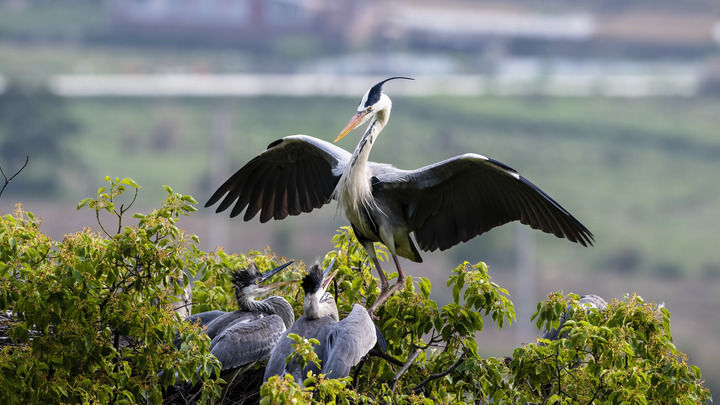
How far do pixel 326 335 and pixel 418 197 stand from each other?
4.78ft

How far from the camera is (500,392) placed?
5.61 m

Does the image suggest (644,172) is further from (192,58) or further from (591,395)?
(591,395)

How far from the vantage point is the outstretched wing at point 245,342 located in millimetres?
6211

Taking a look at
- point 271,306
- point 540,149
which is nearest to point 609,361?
point 271,306

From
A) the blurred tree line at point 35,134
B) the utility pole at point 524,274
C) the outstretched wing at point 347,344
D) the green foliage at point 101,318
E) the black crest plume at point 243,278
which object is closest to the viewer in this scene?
the green foliage at point 101,318

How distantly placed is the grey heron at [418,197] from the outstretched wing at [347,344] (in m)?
0.60

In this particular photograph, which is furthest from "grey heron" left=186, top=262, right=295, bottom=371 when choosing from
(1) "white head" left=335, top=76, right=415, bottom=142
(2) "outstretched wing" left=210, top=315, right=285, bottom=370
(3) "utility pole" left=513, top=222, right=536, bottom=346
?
(3) "utility pole" left=513, top=222, right=536, bottom=346

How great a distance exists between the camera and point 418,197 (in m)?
7.03

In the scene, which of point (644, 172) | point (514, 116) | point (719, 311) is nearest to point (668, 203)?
point (644, 172)

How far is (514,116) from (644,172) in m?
8.36

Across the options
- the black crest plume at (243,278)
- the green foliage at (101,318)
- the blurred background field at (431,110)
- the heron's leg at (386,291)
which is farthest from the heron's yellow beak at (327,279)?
the blurred background field at (431,110)

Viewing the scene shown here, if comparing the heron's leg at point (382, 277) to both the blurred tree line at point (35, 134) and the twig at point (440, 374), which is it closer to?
the twig at point (440, 374)

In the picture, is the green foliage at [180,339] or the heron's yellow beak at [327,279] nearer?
the green foliage at [180,339]

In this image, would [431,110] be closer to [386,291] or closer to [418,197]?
[418,197]
